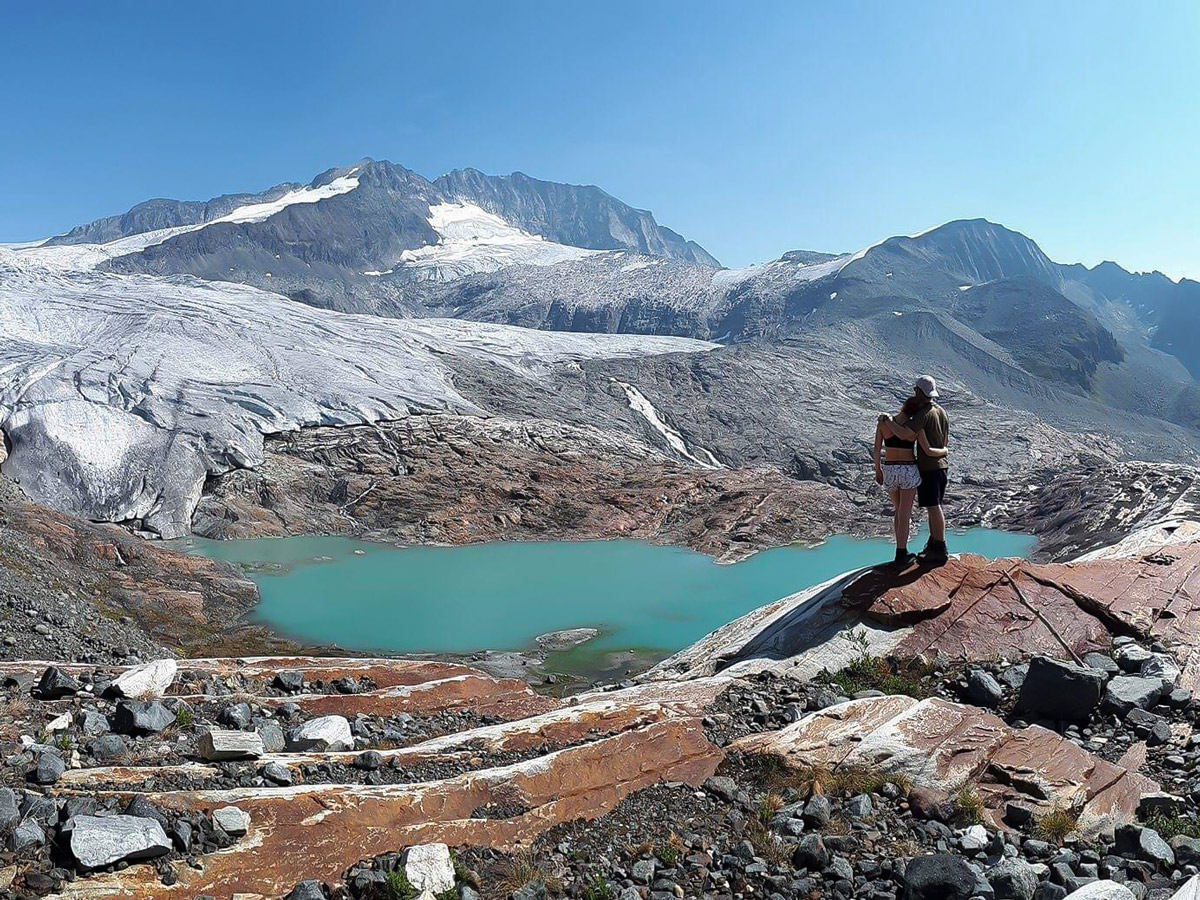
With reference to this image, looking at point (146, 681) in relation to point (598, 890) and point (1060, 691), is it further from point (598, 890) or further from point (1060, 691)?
point (1060, 691)

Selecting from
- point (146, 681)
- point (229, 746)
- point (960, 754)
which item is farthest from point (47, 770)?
point (960, 754)

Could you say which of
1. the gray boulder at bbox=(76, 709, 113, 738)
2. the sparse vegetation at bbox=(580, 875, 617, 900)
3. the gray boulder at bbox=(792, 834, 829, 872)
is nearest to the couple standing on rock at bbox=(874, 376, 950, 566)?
the gray boulder at bbox=(792, 834, 829, 872)

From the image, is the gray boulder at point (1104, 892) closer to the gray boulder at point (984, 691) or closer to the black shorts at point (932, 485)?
the gray boulder at point (984, 691)

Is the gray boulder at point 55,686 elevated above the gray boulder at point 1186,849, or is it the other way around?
the gray boulder at point 55,686

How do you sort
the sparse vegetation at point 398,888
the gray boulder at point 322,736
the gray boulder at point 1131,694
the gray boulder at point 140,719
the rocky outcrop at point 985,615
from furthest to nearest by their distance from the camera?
1. the rocky outcrop at point 985,615
2. the gray boulder at point 1131,694
3. the gray boulder at point 322,736
4. the gray boulder at point 140,719
5. the sparse vegetation at point 398,888

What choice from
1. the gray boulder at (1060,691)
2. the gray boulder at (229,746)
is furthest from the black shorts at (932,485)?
the gray boulder at (229,746)

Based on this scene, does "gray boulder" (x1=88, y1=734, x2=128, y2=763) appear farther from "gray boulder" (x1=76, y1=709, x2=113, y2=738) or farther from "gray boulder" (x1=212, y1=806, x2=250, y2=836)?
"gray boulder" (x1=212, y1=806, x2=250, y2=836)
